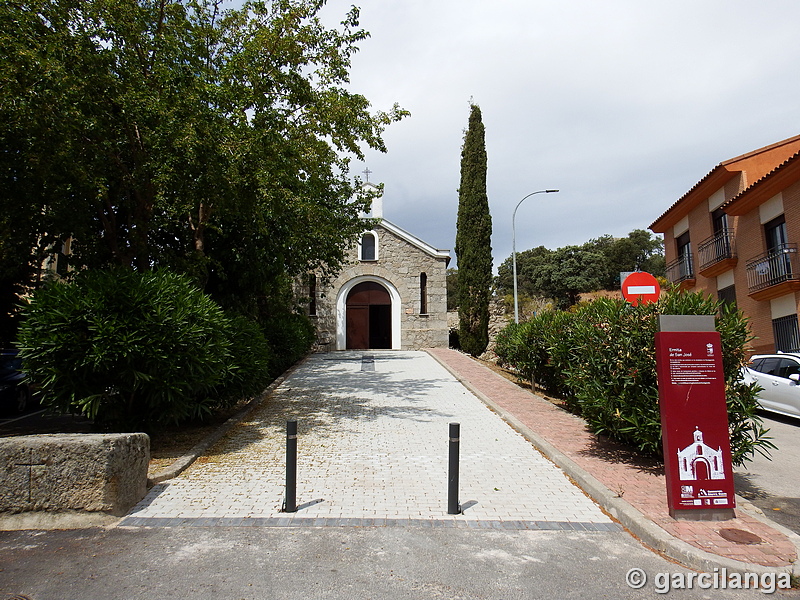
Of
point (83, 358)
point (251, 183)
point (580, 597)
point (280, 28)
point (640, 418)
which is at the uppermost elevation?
point (280, 28)

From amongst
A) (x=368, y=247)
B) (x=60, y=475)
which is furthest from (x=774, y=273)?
(x=60, y=475)

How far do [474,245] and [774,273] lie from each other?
1184 cm

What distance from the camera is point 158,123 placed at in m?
8.05

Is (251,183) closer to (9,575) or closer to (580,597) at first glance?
(9,575)

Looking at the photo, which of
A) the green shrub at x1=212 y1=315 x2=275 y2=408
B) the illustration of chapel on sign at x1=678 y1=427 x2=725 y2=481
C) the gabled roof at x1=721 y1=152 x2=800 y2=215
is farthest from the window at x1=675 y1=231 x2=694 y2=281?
the illustration of chapel on sign at x1=678 y1=427 x2=725 y2=481

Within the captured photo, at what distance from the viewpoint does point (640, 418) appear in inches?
238

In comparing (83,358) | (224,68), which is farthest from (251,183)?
(83,358)

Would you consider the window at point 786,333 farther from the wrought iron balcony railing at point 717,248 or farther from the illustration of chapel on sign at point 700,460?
the illustration of chapel on sign at point 700,460

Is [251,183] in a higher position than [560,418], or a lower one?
higher

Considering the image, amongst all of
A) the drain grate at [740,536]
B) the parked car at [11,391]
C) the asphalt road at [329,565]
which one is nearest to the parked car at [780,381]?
the drain grate at [740,536]

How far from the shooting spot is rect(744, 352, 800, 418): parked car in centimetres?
1034

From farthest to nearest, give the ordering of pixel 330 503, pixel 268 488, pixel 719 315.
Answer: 1. pixel 719 315
2. pixel 268 488
3. pixel 330 503

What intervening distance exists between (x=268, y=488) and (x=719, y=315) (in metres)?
5.50

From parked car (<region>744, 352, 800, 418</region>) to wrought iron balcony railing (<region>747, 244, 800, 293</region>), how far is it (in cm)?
616
